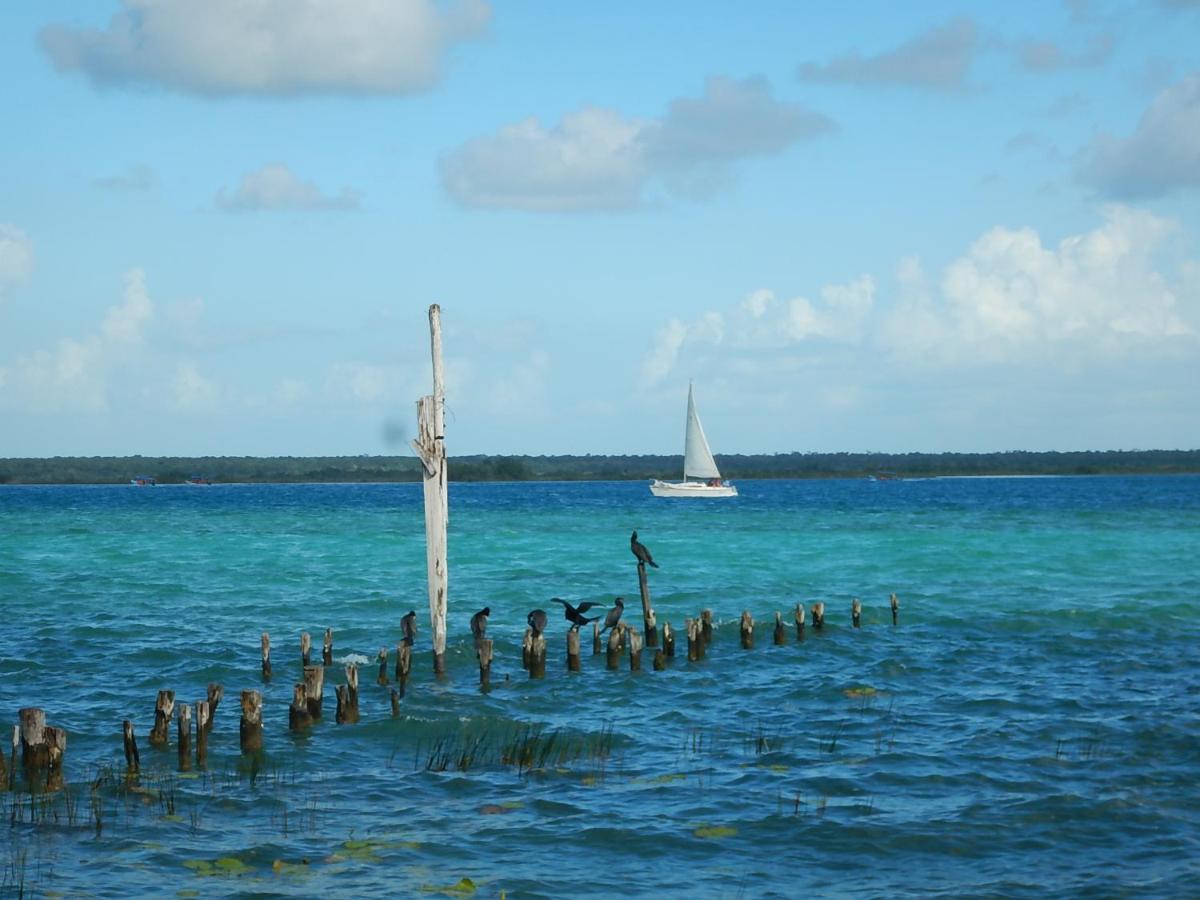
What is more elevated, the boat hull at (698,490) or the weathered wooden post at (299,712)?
the boat hull at (698,490)

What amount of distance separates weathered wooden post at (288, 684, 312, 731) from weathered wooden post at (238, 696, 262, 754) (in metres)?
1.07

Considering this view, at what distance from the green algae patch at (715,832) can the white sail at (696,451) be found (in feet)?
282

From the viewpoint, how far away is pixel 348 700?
1886 centimetres

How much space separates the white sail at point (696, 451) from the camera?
101250 mm

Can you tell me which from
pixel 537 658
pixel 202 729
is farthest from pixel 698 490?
pixel 202 729

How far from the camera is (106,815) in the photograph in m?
14.1

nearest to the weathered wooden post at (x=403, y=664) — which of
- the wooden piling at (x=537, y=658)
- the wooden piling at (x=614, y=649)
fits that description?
the wooden piling at (x=537, y=658)

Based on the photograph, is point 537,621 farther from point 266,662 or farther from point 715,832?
point 715,832

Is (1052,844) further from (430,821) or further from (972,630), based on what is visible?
(972,630)

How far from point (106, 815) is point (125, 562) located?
36.1 meters

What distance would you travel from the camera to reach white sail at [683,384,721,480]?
101m

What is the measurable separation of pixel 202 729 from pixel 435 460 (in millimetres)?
6174

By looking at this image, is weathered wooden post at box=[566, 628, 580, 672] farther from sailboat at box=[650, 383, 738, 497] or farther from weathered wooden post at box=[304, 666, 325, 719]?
sailboat at box=[650, 383, 738, 497]

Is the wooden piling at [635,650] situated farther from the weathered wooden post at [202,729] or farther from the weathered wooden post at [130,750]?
the weathered wooden post at [130,750]
